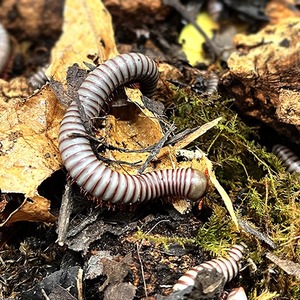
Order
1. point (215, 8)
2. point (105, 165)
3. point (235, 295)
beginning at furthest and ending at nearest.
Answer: point (215, 8) → point (105, 165) → point (235, 295)

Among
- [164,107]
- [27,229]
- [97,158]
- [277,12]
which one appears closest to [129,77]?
[164,107]

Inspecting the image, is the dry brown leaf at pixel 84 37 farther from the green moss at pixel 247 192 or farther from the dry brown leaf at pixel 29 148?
the green moss at pixel 247 192

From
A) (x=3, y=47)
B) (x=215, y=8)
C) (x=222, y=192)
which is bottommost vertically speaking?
(x=222, y=192)

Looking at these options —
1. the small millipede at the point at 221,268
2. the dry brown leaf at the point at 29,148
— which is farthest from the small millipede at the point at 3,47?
the small millipede at the point at 221,268

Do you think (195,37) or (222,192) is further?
(195,37)

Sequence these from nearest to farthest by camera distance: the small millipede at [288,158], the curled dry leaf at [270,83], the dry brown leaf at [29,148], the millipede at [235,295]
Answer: the millipede at [235,295]
the dry brown leaf at [29,148]
the curled dry leaf at [270,83]
the small millipede at [288,158]

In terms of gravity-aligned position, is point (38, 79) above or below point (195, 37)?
below

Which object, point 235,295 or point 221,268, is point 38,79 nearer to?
point 221,268

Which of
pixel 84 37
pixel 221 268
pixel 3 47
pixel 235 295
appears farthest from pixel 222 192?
pixel 3 47
